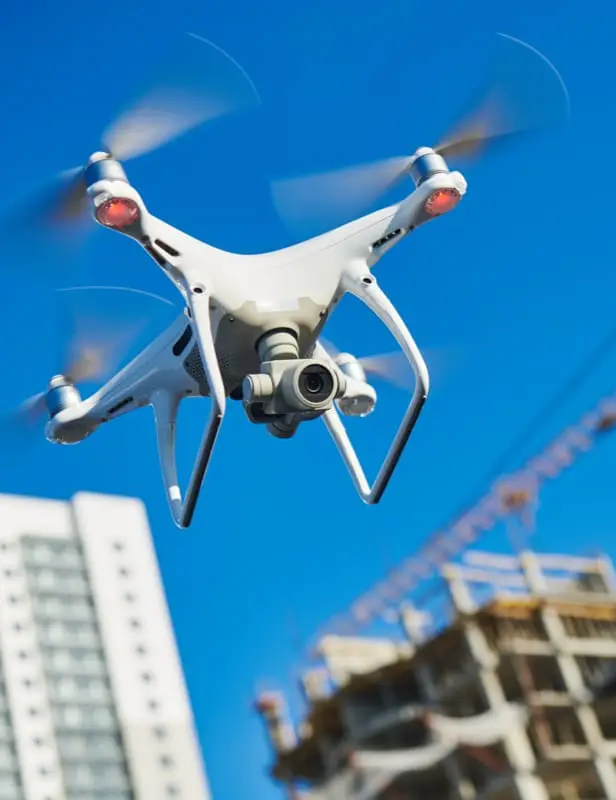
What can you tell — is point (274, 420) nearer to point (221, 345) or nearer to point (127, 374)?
point (221, 345)

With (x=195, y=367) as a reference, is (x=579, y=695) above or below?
above

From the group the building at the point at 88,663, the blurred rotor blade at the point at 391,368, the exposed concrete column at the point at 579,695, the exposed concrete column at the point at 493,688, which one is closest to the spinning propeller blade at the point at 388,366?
the blurred rotor blade at the point at 391,368

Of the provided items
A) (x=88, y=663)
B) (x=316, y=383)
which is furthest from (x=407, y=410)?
(x=88, y=663)

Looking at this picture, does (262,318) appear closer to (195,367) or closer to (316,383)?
(316,383)

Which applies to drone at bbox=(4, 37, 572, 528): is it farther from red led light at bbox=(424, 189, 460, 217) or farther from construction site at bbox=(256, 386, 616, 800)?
construction site at bbox=(256, 386, 616, 800)

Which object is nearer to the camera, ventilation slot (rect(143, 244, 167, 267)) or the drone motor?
ventilation slot (rect(143, 244, 167, 267))

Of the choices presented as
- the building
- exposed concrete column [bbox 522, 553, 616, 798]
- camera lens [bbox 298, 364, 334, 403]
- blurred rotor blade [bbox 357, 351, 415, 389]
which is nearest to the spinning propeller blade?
blurred rotor blade [bbox 357, 351, 415, 389]

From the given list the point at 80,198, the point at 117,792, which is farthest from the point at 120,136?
the point at 117,792
